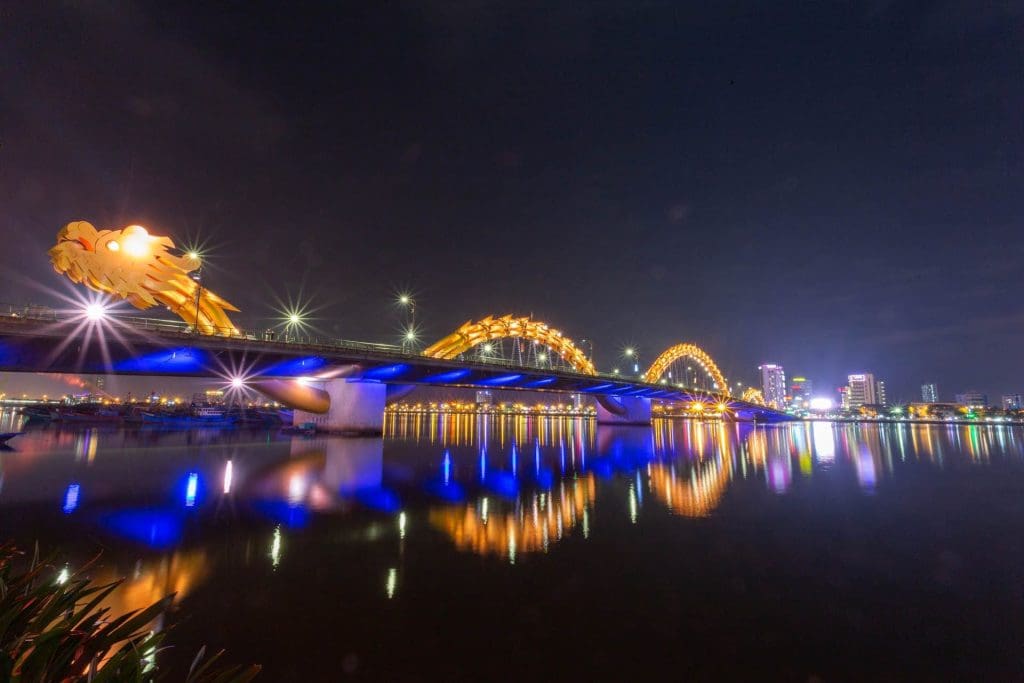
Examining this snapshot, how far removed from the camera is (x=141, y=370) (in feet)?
120

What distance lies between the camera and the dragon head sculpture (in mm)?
34906

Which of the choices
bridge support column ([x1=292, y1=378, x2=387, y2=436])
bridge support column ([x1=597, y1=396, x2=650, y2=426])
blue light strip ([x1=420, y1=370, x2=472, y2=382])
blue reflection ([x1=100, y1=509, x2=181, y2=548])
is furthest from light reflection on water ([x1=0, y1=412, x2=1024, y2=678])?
bridge support column ([x1=597, y1=396, x2=650, y2=426])

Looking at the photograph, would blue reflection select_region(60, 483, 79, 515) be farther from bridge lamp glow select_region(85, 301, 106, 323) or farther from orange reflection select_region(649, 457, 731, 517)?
orange reflection select_region(649, 457, 731, 517)

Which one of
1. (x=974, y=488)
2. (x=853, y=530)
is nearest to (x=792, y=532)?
(x=853, y=530)

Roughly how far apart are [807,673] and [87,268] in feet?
153

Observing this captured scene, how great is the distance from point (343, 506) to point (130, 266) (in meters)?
34.0

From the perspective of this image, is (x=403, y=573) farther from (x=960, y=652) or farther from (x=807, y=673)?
(x=960, y=652)

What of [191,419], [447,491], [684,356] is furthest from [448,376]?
[684,356]

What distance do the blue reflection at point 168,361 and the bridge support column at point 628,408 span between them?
217ft

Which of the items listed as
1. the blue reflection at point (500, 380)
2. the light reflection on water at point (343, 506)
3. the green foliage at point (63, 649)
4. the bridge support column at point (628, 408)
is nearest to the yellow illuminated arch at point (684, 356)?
the bridge support column at point (628, 408)

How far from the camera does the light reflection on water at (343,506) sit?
1036 cm

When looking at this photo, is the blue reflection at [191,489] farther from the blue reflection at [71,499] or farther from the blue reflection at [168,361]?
the blue reflection at [168,361]

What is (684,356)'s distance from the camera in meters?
136

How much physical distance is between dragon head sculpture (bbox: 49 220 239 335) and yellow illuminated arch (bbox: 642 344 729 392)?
94566 millimetres
